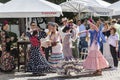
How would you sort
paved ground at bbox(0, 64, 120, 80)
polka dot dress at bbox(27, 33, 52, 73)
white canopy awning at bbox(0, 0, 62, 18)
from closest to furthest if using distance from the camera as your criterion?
1. paved ground at bbox(0, 64, 120, 80)
2. polka dot dress at bbox(27, 33, 52, 73)
3. white canopy awning at bbox(0, 0, 62, 18)

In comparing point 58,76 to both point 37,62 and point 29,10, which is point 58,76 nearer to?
point 37,62

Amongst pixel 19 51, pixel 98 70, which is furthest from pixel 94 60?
pixel 19 51

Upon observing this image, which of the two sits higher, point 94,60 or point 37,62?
point 94,60

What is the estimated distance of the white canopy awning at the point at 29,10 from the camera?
12977 millimetres

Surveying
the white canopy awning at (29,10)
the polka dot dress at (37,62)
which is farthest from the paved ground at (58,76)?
the white canopy awning at (29,10)

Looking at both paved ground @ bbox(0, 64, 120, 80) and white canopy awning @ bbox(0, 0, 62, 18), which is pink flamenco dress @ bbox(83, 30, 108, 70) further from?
white canopy awning @ bbox(0, 0, 62, 18)

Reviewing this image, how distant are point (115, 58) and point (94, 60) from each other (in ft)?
6.97

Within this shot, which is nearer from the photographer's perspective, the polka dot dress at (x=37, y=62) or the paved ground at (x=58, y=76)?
the paved ground at (x=58, y=76)

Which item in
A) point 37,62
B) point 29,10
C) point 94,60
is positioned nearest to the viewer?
point 94,60

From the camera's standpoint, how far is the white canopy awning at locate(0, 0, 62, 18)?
1298cm

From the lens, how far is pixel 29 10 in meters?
13.0

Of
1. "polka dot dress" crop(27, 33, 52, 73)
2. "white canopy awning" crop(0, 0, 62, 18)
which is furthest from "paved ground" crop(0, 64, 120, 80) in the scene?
"white canopy awning" crop(0, 0, 62, 18)

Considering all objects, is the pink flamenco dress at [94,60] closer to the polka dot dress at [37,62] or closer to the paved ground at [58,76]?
the paved ground at [58,76]

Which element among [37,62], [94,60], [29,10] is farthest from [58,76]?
[29,10]
